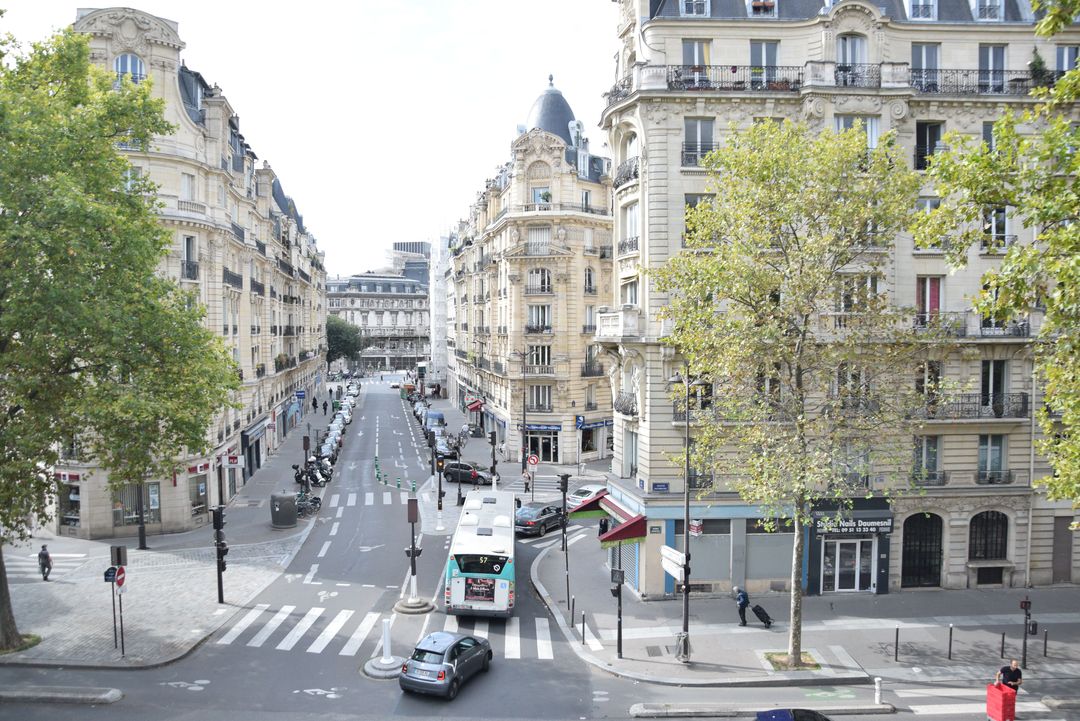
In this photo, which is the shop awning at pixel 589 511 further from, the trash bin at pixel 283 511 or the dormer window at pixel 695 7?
the dormer window at pixel 695 7

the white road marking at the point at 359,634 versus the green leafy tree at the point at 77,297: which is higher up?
the green leafy tree at the point at 77,297

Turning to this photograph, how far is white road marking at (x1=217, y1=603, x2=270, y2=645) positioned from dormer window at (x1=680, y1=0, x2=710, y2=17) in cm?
2478

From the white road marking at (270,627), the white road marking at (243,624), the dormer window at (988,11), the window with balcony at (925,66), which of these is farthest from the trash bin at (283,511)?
the dormer window at (988,11)

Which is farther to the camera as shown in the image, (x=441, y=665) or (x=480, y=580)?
(x=480, y=580)

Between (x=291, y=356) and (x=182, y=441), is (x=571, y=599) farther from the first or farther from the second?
(x=291, y=356)

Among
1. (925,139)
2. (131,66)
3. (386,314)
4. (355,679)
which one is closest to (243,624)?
(355,679)

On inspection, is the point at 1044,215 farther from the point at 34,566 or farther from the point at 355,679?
the point at 34,566

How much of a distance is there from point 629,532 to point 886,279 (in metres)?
12.3

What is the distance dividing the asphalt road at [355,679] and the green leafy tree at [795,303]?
4002mm

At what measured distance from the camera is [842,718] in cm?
1753

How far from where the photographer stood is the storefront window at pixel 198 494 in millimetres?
36031

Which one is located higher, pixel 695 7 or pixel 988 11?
pixel 988 11

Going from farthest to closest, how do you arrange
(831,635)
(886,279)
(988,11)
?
(988,11) → (886,279) → (831,635)

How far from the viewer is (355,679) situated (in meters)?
19.4
